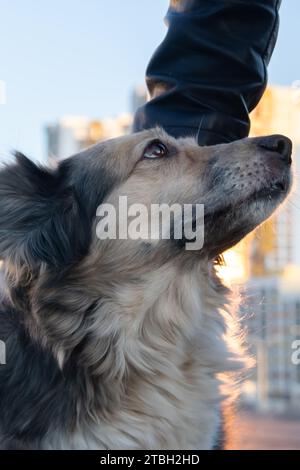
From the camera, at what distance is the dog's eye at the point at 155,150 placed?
288 cm

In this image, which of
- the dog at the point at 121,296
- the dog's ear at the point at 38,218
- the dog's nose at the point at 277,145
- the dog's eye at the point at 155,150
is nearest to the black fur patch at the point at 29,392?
the dog at the point at 121,296

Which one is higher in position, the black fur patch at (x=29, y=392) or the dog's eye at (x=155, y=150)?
the dog's eye at (x=155, y=150)

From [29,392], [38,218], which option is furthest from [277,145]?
A: [29,392]

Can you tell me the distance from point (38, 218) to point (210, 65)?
94 centimetres

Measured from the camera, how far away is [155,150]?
290 centimetres

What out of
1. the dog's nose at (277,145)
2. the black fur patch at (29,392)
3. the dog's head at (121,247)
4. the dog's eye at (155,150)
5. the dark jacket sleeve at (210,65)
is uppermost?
the dark jacket sleeve at (210,65)

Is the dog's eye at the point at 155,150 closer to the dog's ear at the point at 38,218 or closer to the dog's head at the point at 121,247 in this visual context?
the dog's head at the point at 121,247

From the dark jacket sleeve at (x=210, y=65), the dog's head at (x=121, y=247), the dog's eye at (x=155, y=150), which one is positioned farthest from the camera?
the dark jacket sleeve at (x=210, y=65)

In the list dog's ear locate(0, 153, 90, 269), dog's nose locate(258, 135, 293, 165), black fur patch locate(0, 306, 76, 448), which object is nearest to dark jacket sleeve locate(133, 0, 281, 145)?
dog's nose locate(258, 135, 293, 165)

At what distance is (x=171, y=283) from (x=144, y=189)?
0.36 m

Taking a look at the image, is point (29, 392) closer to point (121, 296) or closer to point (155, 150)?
point (121, 296)

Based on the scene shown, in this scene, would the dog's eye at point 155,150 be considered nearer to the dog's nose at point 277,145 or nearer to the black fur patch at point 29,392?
the dog's nose at point 277,145

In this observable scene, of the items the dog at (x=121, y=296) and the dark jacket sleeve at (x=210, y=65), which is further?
the dark jacket sleeve at (x=210, y=65)

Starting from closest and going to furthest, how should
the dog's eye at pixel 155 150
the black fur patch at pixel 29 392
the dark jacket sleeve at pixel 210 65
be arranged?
the black fur patch at pixel 29 392 < the dog's eye at pixel 155 150 < the dark jacket sleeve at pixel 210 65
